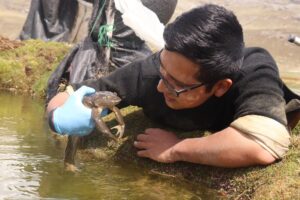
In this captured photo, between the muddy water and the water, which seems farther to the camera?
the muddy water

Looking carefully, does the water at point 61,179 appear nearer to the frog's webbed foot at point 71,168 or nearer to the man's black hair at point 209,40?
the frog's webbed foot at point 71,168

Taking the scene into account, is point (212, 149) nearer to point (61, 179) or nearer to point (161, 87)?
point (161, 87)

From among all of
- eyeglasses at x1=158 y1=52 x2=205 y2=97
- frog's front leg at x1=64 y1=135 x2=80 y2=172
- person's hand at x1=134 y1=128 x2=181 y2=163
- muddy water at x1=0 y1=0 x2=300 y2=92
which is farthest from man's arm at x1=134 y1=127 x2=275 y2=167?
muddy water at x1=0 y1=0 x2=300 y2=92

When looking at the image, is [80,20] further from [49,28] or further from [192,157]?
[192,157]

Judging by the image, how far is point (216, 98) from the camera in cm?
316

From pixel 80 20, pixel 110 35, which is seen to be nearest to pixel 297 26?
pixel 80 20

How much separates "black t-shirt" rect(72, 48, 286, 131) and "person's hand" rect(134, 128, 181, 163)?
0.41 feet

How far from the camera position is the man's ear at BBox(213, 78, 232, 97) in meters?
2.94

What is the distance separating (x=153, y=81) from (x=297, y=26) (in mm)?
44966

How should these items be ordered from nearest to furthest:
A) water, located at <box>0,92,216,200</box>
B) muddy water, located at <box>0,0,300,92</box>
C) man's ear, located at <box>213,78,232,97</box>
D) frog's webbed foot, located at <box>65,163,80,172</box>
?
water, located at <box>0,92,216,200</box>
man's ear, located at <box>213,78,232,97</box>
frog's webbed foot, located at <box>65,163,80,172</box>
muddy water, located at <box>0,0,300,92</box>

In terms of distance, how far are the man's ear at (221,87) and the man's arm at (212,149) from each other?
0.21 metres

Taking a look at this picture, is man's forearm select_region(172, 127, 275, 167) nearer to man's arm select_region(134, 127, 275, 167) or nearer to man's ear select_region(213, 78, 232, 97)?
man's arm select_region(134, 127, 275, 167)

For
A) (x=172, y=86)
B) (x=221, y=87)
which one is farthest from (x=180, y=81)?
(x=221, y=87)

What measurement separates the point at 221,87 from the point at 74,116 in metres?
0.83
